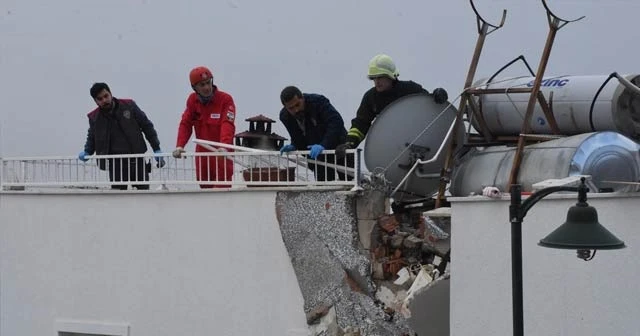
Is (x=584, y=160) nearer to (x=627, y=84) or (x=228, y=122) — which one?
(x=627, y=84)

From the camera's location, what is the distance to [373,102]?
435 inches

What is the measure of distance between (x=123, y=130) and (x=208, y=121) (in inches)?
40.4

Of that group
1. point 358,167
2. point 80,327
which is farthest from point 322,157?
point 80,327

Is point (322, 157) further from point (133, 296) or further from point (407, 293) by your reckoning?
point (133, 296)

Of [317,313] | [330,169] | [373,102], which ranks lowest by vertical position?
[317,313]

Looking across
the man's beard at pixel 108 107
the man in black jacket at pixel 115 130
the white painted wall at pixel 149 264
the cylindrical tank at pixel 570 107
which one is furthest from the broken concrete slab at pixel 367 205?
the man's beard at pixel 108 107

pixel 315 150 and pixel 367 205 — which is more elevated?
pixel 315 150

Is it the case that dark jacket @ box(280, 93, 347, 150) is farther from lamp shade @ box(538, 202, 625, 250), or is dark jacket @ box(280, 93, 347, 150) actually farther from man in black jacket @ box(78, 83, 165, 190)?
lamp shade @ box(538, 202, 625, 250)

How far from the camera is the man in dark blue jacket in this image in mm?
10719

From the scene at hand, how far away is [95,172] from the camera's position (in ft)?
39.9

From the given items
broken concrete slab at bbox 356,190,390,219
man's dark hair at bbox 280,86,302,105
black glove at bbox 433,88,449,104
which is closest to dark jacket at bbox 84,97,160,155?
man's dark hair at bbox 280,86,302,105

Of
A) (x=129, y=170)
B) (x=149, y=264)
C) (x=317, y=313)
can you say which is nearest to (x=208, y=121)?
(x=129, y=170)

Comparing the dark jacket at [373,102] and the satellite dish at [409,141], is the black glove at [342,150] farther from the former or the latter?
the dark jacket at [373,102]

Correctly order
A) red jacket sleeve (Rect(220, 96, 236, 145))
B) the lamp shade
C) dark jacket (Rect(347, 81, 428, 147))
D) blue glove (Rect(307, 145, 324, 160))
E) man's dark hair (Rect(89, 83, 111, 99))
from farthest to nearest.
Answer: man's dark hair (Rect(89, 83, 111, 99)) → red jacket sleeve (Rect(220, 96, 236, 145)) → dark jacket (Rect(347, 81, 428, 147)) → blue glove (Rect(307, 145, 324, 160)) → the lamp shade
